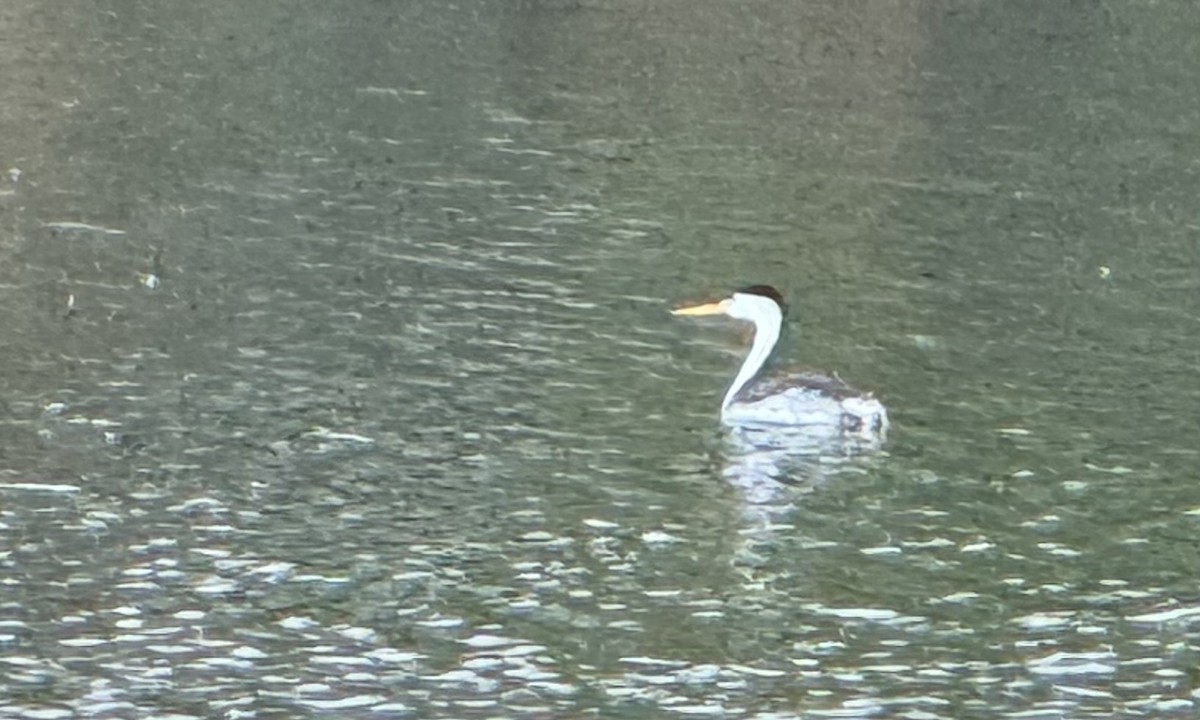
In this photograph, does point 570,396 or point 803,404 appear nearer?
point 803,404

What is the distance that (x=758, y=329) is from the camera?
21297 mm

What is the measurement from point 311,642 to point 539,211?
46.6 ft

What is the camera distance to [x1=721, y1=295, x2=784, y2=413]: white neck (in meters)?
20.6

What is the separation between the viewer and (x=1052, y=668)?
1524 centimetres

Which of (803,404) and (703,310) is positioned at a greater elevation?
(703,310)

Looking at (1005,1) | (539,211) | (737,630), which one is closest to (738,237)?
(539,211)

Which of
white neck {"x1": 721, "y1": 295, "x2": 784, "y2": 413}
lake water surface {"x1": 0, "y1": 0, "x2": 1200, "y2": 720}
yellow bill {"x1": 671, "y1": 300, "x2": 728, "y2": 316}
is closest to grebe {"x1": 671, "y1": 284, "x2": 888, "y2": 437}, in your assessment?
white neck {"x1": 721, "y1": 295, "x2": 784, "y2": 413}

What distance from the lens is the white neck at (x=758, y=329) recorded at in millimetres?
20641

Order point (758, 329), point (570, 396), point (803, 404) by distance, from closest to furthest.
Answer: point (803, 404)
point (570, 396)
point (758, 329)

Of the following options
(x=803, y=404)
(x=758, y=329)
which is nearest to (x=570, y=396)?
(x=758, y=329)

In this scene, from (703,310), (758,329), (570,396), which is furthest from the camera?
(703,310)

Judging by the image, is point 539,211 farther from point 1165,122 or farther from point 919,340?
point 1165,122

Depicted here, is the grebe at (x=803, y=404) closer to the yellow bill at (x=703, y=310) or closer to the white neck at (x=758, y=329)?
the white neck at (x=758, y=329)

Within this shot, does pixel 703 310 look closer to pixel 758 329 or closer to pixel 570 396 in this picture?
pixel 758 329
